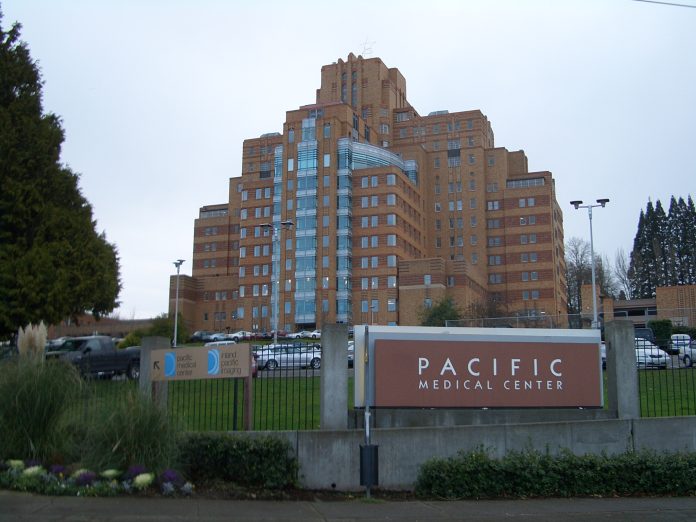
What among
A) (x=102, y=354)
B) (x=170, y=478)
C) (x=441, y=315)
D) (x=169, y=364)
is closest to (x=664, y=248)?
(x=441, y=315)

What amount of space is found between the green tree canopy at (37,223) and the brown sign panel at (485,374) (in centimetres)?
1449

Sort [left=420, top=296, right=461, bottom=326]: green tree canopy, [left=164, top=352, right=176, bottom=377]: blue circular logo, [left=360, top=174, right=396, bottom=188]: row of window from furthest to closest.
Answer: [left=360, top=174, right=396, bottom=188]: row of window → [left=420, top=296, right=461, bottom=326]: green tree canopy → [left=164, top=352, right=176, bottom=377]: blue circular logo

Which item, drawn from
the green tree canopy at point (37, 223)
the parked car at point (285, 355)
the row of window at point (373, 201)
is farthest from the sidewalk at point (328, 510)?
the row of window at point (373, 201)

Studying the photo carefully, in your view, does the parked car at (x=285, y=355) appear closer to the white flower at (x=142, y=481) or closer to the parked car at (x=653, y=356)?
the white flower at (x=142, y=481)

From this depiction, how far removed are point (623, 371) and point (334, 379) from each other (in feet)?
18.2

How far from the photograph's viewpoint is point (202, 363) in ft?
41.3

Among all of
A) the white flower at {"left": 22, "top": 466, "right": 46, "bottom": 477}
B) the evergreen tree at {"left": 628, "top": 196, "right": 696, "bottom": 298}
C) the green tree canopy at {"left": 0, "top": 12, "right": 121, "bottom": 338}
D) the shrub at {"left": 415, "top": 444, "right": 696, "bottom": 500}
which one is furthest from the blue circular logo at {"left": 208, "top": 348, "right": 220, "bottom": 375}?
the evergreen tree at {"left": 628, "top": 196, "right": 696, "bottom": 298}

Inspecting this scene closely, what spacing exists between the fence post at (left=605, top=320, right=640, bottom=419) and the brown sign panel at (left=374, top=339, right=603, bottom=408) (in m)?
0.30

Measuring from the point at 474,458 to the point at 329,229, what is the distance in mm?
90329

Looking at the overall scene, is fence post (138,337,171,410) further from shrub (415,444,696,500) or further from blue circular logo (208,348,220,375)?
shrub (415,444,696,500)

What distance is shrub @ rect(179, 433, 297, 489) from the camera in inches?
419

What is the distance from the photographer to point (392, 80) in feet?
413

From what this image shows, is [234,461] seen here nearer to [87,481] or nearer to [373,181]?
[87,481]

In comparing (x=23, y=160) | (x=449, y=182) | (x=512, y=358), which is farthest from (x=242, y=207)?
(x=512, y=358)
